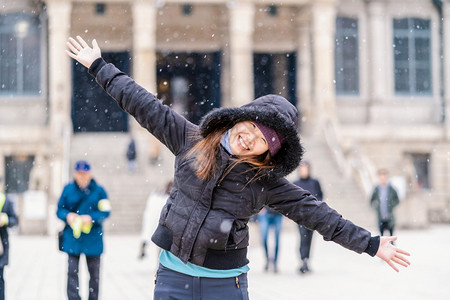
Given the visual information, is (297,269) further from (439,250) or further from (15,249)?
(15,249)

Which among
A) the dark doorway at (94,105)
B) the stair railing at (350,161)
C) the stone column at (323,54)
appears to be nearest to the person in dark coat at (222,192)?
the stair railing at (350,161)

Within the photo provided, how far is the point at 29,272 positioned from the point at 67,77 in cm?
1588

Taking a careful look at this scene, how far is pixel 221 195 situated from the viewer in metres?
4.14

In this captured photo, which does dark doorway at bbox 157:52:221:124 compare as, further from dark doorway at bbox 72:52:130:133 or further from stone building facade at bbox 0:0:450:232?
dark doorway at bbox 72:52:130:133

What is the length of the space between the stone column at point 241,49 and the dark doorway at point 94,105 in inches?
172

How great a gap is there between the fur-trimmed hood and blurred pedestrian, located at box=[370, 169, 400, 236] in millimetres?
10703

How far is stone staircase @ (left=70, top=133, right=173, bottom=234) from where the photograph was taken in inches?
895

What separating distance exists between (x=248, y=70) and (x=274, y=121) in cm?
2543

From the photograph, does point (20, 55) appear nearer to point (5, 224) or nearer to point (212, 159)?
point (5, 224)

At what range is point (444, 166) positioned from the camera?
100 ft

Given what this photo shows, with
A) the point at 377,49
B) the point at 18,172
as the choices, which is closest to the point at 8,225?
the point at 18,172

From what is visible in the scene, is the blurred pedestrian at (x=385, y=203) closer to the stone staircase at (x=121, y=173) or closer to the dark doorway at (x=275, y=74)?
the stone staircase at (x=121, y=173)

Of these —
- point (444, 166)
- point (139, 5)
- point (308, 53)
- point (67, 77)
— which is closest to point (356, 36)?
point (308, 53)

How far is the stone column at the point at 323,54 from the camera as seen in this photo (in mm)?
29484
